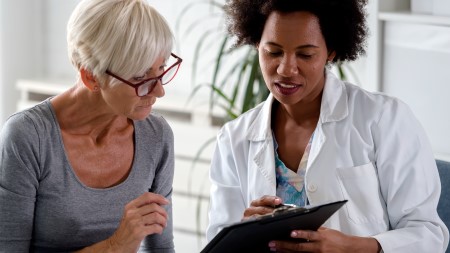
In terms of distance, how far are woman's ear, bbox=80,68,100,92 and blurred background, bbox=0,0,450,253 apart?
105 centimetres

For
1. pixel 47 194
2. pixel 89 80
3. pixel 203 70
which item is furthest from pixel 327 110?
pixel 203 70

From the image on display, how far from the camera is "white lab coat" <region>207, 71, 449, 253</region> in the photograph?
2.26 metres

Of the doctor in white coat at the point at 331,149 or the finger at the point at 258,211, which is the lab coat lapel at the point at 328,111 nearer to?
the doctor in white coat at the point at 331,149

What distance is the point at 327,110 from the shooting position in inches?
92.9

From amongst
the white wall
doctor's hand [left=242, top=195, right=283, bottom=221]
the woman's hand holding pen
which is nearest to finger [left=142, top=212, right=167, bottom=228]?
the woman's hand holding pen

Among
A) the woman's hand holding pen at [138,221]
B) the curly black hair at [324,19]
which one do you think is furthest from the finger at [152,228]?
the curly black hair at [324,19]

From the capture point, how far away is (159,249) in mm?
2504

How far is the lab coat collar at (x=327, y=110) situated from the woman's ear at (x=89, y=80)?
1.36 ft

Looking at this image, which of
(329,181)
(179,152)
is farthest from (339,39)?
(179,152)

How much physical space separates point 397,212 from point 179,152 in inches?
80.5

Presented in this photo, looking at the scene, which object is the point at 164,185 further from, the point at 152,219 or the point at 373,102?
the point at 373,102

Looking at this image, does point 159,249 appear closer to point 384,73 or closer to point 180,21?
point 384,73

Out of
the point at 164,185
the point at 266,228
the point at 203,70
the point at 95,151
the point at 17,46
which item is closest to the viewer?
the point at 266,228

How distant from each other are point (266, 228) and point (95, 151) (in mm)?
628
